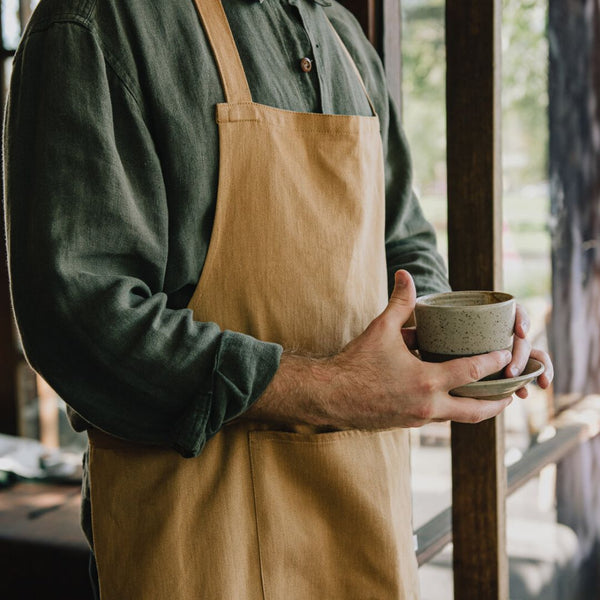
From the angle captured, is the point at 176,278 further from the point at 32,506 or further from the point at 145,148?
the point at 32,506

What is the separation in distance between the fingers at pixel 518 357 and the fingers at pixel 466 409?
0.04 m

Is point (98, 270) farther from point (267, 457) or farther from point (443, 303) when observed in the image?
point (443, 303)

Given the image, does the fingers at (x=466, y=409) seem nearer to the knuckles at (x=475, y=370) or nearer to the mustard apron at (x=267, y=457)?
the knuckles at (x=475, y=370)

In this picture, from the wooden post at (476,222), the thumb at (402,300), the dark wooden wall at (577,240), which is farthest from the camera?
the dark wooden wall at (577,240)

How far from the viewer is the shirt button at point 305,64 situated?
1.11 meters

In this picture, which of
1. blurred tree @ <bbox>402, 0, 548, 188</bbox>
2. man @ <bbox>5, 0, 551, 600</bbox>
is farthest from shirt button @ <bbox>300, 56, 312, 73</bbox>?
blurred tree @ <bbox>402, 0, 548, 188</bbox>

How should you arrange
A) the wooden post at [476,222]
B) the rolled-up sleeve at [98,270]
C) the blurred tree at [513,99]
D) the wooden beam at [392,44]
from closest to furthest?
the rolled-up sleeve at [98,270] → the wooden post at [476,222] → the wooden beam at [392,44] → the blurred tree at [513,99]

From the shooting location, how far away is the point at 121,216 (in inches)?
35.0

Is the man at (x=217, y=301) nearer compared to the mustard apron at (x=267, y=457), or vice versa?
the man at (x=217, y=301)

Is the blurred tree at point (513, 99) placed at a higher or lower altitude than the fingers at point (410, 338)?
higher

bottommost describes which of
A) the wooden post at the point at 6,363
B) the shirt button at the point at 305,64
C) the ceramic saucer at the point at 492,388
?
the wooden post at the point at 6,363

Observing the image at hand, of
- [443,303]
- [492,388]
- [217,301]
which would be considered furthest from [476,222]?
[217,301]

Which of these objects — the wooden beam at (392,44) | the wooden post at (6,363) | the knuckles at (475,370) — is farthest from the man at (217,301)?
the wooden post at (6,363)

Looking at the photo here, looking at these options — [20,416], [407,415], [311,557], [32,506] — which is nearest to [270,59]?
[407,415]
